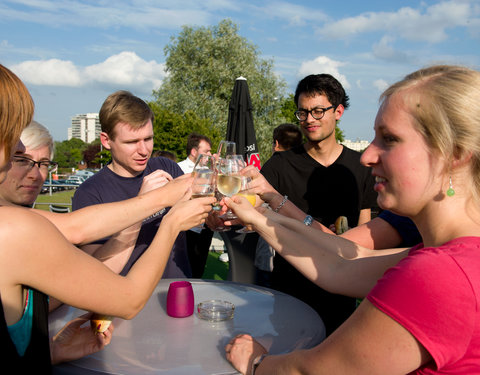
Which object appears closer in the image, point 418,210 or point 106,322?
point 418,210

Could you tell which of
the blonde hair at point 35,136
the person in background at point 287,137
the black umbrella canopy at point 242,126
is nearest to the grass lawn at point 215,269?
the black umbrella canopy at point 242,126

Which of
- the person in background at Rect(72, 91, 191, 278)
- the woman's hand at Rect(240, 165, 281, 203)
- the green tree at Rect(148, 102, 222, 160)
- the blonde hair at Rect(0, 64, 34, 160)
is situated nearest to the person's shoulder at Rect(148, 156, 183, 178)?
the person in background at Rect(72, 91, 191, 278)

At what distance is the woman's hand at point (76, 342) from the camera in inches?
61.3

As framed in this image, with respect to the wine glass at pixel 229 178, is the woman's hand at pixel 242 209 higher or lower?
lower

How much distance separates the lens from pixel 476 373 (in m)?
1.07

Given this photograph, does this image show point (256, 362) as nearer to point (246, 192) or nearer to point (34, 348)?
point (34, 348)

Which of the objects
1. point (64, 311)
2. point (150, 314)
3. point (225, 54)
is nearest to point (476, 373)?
point (150, 314)

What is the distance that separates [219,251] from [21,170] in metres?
6.37

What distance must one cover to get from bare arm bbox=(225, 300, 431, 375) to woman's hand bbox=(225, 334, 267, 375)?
0.74ft

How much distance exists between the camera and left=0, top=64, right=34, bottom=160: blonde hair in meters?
1.26

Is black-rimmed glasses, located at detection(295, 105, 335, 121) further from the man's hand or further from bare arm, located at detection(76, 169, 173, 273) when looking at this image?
the man's hand

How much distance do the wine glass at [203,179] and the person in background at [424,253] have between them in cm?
95

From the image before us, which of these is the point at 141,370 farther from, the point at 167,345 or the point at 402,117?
the point at 402,117

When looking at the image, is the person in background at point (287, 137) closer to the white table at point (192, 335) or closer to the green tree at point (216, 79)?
the white table at point (192, 335)
